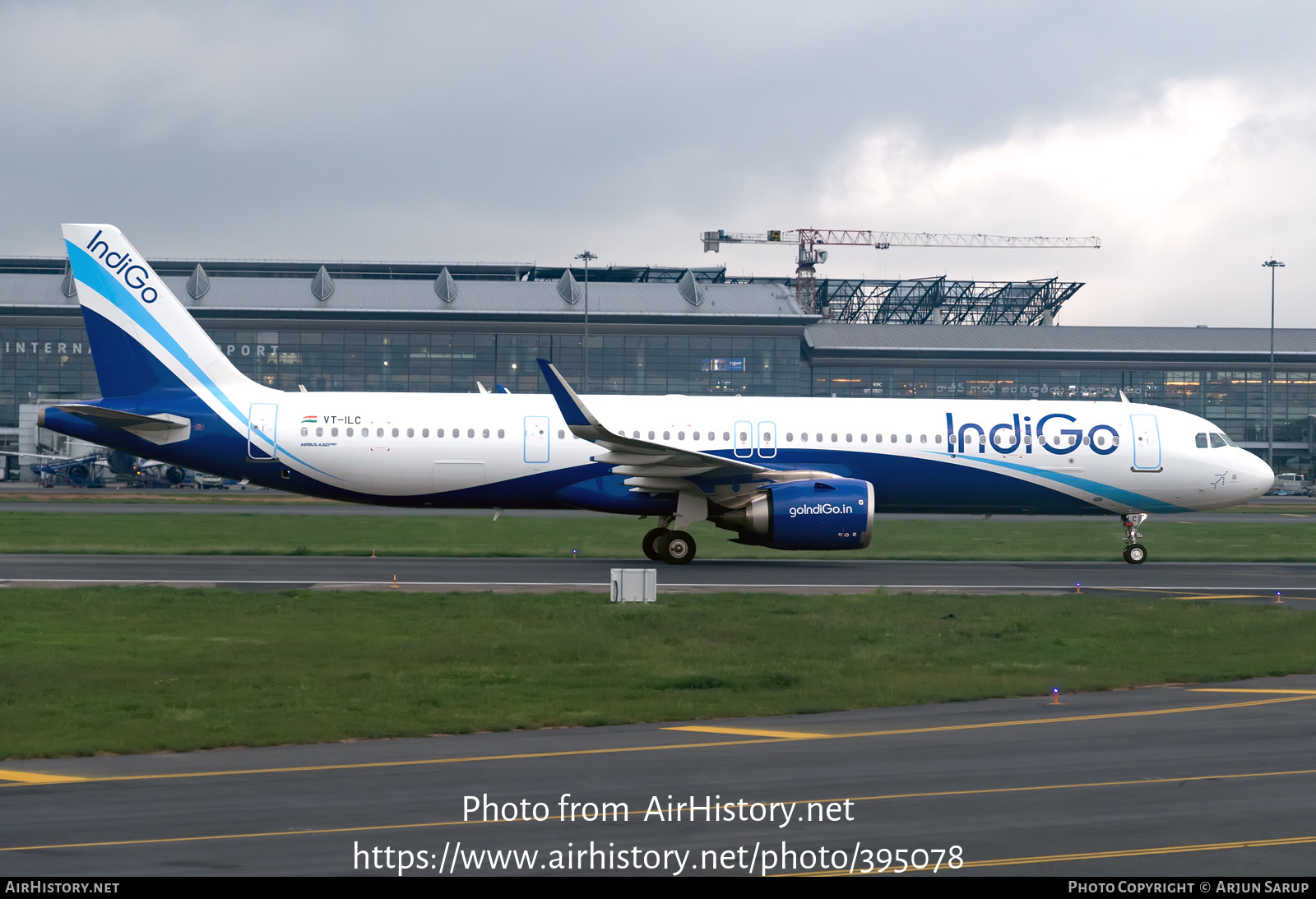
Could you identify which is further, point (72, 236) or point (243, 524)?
point (243, 524)

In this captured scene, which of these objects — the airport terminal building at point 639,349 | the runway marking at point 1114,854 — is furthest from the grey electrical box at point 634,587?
the airport terminal building at point 639,349

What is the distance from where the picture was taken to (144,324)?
28766 millimetres

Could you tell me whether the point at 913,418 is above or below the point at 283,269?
below

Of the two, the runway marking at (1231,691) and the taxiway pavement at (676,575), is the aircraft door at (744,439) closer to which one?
the taxiway pavement at (676,575)

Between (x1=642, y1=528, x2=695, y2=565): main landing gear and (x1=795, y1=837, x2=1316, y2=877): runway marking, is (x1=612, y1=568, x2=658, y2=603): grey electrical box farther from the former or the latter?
(x1=795, y1=837, x2=1316, y2=877): runway marking

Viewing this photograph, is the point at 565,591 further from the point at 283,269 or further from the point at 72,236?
the point at 283,269

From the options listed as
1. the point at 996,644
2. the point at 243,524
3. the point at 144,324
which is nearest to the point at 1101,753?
the point at 996,644

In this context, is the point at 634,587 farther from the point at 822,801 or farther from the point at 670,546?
the point at 822,801

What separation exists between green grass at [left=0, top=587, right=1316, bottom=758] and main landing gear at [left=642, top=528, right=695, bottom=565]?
21.0 feet

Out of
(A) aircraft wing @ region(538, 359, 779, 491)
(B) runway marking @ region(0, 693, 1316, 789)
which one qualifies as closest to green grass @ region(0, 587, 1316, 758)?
(B) runway marking @ region(0, 693, 1316, 789)

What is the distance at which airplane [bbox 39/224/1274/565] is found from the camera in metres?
28.1

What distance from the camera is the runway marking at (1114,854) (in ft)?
22.9

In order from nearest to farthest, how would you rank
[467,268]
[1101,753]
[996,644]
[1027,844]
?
[1027,844], [1101,753], [996,644], [467,268]

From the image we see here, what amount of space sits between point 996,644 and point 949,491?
1311cm
